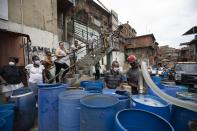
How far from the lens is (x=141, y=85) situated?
3.36 metres

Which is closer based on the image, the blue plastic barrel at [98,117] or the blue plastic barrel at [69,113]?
the blue plastic barrel at [98,117]

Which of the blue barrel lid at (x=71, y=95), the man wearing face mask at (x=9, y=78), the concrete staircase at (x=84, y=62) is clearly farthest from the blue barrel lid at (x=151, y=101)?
the concrete staircase at (x=84, y=62)

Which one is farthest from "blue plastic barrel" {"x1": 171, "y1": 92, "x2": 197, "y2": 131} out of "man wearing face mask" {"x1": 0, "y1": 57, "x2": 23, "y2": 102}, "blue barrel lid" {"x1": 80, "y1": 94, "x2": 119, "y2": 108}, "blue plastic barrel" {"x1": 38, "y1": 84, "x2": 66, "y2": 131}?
"man wearing face mask" {"x1": 0, "y1": 57, "x2": 23, "y2": 102}

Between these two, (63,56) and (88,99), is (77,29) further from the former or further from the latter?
(88,99)

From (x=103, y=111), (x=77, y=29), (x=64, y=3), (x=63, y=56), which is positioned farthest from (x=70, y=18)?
(x=103, y=111)

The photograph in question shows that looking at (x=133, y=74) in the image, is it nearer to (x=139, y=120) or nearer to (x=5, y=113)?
(x=139, y=120)

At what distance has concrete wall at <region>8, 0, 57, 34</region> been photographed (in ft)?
20.2

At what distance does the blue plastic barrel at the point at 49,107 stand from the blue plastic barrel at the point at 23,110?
75 centimetres

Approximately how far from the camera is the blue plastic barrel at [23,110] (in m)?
3.24

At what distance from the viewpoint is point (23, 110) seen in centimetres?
330

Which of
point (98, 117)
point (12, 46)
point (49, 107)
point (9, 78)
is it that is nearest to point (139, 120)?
point (98, 117)

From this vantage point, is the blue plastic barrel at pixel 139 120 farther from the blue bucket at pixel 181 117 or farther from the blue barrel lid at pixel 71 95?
the blue barrel lid at pixel 71 95

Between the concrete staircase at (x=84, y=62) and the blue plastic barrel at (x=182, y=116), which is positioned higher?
the concrete staircase at (x=84, y=62)

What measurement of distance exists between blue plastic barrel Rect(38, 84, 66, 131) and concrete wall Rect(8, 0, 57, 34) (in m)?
4.77
